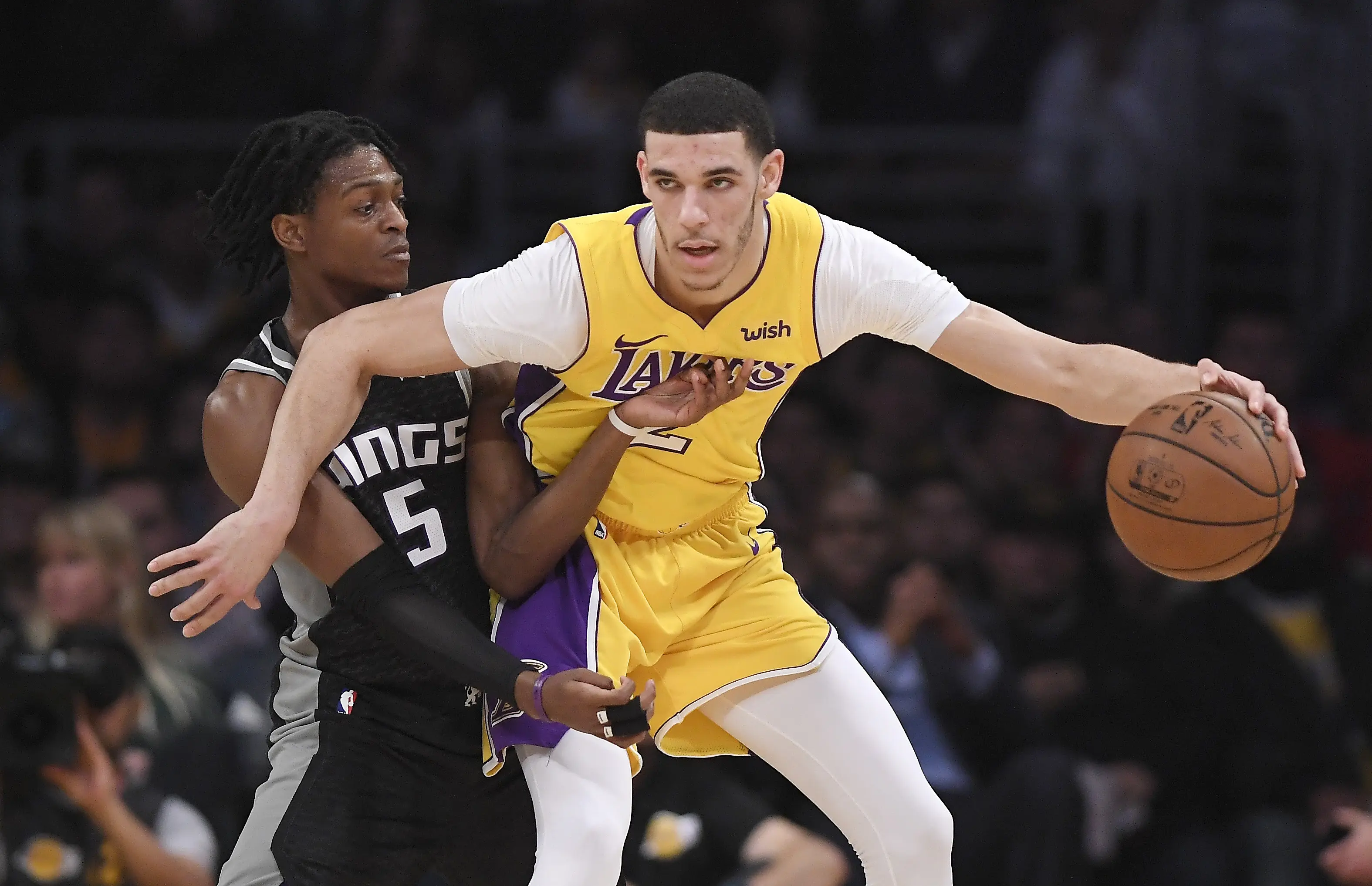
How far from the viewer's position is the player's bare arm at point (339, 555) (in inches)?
127

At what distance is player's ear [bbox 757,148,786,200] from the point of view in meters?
3.40

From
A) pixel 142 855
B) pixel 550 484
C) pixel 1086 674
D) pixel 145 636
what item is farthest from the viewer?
pixel 1086 674

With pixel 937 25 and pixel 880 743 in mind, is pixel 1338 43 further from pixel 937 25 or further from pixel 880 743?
pixel 880 743

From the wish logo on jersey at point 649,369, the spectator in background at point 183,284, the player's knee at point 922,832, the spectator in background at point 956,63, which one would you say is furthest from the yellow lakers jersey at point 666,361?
the spectator in background at point 956,63

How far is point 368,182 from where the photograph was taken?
142 inches

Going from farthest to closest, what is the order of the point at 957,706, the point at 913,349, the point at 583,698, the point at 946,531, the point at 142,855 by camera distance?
the point at 913,349, the point at 946,531, the point at 957,706, the point at 142,855, the point at 583,698

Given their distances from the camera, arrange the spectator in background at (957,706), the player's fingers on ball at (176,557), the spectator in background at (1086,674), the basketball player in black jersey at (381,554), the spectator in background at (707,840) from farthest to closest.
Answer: the spectator in background at (1086,674), the spectator in background at (957,706), the spectator in background at (707,840), the basketball player in black jersey at (381,554), the player's fingers on ball at (176,557)

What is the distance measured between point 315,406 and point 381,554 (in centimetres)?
33

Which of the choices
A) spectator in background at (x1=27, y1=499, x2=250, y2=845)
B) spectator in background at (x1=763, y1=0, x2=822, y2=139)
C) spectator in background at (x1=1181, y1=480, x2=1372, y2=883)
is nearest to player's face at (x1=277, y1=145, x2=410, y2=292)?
spectator in background at (x1=27, y1=499, x2=250, y2=845)

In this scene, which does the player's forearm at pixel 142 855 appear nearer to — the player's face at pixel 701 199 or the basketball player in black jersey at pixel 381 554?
the basketball player in black jersey at pixel 381 554

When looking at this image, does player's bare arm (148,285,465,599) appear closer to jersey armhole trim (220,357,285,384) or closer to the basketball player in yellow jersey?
the basketball player in yellow jersey

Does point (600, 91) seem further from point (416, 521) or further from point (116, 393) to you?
point (416, 521)

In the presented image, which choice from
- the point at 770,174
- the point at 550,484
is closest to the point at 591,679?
the point at 550,484

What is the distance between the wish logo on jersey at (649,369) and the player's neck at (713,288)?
0.25ft
